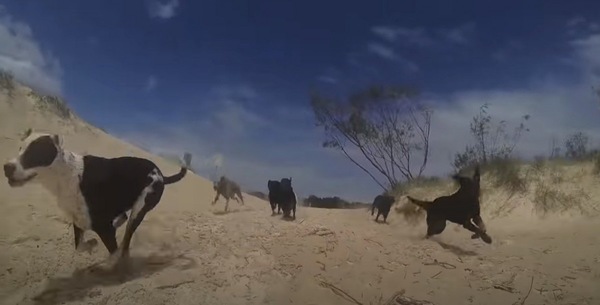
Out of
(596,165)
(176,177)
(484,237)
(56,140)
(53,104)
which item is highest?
(53,104)

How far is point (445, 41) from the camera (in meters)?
4.09

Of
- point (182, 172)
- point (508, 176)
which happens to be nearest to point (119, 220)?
point (182, 172)

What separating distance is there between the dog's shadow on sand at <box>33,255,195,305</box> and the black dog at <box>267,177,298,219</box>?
31.5 inches

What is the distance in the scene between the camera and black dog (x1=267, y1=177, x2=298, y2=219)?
3.98 m

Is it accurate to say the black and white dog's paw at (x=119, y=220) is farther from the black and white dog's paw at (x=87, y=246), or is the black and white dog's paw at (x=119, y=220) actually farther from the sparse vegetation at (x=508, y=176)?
the sparse vegetation at (x=508, y=176)

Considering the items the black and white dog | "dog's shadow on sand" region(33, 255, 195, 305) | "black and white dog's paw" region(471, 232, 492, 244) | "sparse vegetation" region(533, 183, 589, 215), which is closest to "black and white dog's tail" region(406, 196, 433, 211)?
"black and white dog's paw" region(471, 232, 492, 244)

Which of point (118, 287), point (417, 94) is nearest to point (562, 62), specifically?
point (417, 94)

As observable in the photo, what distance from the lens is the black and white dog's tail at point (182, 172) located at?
367 cm

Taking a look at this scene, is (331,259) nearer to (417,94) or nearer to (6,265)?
(417,94)

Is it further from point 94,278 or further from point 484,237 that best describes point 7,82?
point 484,237

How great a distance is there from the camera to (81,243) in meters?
3.45

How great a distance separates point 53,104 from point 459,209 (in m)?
3.18

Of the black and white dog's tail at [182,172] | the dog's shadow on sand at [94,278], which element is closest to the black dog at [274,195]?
the black and white dog's tail at [182,172]

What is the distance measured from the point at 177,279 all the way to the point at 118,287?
0.38 meters
